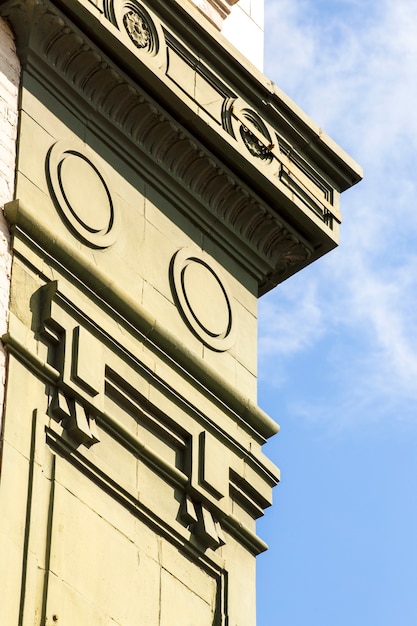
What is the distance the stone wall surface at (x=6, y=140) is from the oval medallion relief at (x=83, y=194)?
50 cm

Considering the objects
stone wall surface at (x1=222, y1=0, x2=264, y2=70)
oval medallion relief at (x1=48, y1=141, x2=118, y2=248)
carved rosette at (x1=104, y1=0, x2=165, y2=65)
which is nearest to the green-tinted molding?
oval medallion relief at (x1=48, y1=141, x2=118, y2=248)

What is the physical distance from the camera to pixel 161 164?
779 inches

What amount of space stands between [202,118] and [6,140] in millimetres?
2596

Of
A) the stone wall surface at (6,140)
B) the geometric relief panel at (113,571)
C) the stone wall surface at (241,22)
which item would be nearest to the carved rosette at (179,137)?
the stone wall surface at (6,140)

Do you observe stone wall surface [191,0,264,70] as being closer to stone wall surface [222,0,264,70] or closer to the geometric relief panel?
stone wall surface [222,0,264,70]

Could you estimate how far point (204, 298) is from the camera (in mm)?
19703

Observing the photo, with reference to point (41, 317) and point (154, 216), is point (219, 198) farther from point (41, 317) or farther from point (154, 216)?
point (41, 317)

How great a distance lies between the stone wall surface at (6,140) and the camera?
56.1 feet

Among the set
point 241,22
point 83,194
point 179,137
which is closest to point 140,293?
point 83,194

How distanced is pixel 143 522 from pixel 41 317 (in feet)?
6.49

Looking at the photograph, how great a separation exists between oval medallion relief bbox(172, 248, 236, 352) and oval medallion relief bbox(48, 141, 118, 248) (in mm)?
964

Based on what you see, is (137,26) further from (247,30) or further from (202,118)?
(247,30)

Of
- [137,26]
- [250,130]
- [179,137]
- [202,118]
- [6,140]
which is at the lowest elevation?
[6,140]

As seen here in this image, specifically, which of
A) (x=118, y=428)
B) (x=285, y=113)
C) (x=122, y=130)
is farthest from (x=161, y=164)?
(x=118, y=428)
